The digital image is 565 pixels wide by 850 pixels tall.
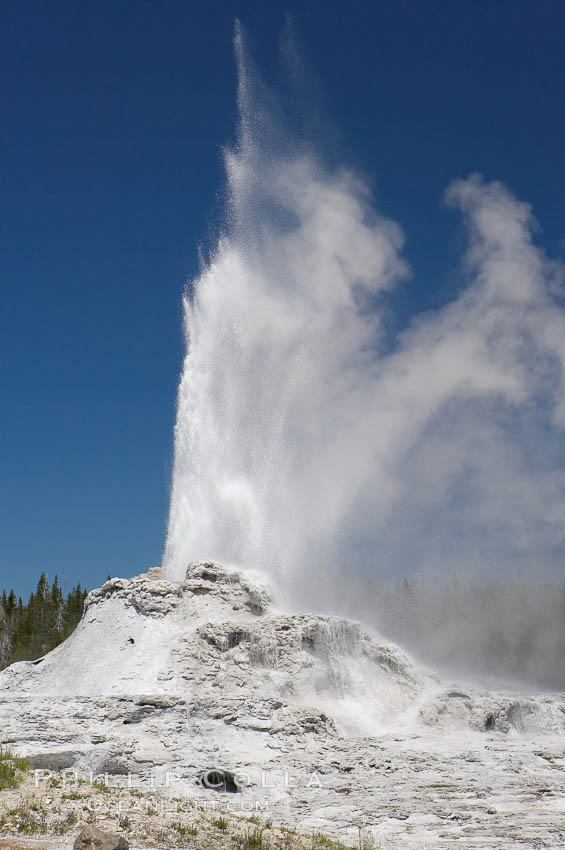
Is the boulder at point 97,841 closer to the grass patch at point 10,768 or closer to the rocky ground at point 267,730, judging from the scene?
the rocky ground at point 267,730

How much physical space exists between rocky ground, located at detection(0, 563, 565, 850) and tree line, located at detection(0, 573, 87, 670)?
47.6 meters

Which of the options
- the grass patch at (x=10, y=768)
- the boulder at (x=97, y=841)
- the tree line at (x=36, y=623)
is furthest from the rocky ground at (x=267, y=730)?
the tree line at (x=36, y=623)

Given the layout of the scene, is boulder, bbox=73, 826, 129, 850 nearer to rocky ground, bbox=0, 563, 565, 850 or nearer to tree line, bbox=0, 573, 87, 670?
rocky ground, bbox=0, 563, 565, 850

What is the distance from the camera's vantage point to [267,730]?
23.9 meters

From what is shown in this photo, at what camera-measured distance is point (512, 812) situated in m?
17.8

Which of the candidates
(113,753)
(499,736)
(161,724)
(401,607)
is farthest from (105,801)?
(401,607)

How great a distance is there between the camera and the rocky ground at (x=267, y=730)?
17.3 meters

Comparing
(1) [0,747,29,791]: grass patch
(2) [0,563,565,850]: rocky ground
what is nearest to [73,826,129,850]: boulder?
(2) [0,563,565,850]: rocky ground

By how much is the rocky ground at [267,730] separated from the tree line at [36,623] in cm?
4759

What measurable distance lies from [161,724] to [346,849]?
34.0 ft

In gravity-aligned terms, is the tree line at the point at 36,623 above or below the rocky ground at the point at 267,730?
above

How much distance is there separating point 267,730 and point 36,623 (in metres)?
63.0

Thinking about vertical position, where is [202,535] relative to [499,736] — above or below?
above

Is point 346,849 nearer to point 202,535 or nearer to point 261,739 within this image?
point 261,739
